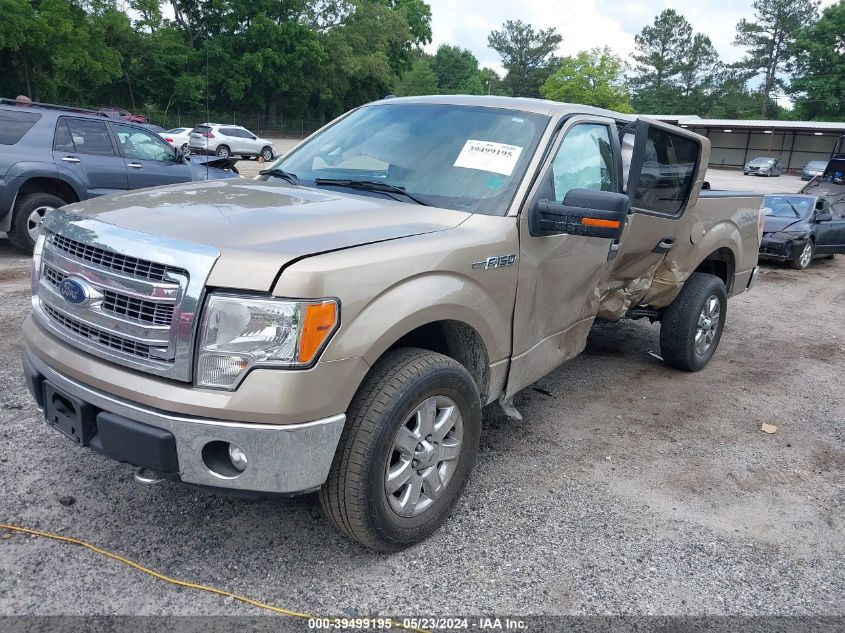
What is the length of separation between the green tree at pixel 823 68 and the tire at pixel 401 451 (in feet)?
265

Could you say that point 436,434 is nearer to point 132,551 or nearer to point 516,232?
point 516,232

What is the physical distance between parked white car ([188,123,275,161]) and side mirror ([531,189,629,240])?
28.3 metres

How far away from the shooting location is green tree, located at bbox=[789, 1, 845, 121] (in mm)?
69750

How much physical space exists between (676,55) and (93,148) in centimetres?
9880

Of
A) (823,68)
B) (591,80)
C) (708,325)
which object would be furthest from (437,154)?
(823,68)

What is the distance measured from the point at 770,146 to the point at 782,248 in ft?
163

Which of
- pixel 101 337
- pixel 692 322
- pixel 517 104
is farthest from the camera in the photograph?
pixel 692 322

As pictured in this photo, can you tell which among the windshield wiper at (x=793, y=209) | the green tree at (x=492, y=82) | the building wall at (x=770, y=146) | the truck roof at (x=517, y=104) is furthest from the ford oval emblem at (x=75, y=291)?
the green tree at (x=492, y=82)

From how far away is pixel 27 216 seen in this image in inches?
322

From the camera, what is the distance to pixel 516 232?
3221mm

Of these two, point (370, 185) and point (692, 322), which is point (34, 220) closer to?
point (370, 185)

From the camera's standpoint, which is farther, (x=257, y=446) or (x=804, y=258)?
(x=804, y=258)

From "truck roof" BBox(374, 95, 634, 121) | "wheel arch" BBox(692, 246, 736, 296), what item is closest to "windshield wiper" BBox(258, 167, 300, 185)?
"truck roof" BBox(374, 95, 634, 121)

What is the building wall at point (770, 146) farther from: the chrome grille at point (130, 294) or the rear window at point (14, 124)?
the chrome grille at point (130, 294)
